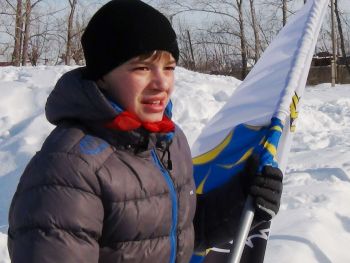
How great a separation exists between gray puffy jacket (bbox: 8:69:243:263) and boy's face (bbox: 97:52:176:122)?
0.20 feet

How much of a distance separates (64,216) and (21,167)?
5.35 metres

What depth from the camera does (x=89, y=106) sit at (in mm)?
1619

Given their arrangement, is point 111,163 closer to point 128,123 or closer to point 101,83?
point 128,123

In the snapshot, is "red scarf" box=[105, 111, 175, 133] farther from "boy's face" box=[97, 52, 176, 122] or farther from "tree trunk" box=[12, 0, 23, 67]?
"tree trunk" box=[12, 0, 23, 67]

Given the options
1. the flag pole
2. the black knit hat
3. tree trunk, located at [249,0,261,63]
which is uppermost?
the black knit hat

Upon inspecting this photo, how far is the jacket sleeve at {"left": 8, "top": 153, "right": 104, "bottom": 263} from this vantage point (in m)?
1.43

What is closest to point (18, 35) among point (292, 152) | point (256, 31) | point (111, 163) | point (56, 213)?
point (256, 31)

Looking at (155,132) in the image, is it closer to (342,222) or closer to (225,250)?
(225,250)

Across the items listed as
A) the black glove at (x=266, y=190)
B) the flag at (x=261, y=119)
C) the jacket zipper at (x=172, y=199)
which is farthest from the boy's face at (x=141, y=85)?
the flag at (x=261, y=119)

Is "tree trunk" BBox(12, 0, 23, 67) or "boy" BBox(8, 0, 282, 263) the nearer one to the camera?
"boy" BBox(8, 0, 282, 263)

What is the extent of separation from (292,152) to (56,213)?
6.75 metres

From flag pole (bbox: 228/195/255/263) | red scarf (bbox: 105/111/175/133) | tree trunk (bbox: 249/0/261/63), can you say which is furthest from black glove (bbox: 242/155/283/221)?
tree trunk (bbox: 249/0/261/63)

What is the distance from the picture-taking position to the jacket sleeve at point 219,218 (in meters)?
2.17

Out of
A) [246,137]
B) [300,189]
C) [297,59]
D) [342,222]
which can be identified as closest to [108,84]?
[246,137]
